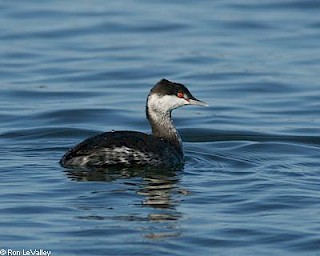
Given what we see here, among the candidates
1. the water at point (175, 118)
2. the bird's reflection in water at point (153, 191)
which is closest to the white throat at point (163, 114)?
the water at point (175, 118)

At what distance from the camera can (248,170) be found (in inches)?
541

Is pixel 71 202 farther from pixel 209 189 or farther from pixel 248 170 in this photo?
pixel 248 170

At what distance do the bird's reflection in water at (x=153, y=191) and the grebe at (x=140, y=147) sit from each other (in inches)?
3.5

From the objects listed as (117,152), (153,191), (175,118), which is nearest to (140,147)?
(117,152)

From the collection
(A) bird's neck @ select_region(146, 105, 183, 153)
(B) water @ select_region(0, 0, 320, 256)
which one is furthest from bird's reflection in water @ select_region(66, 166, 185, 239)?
(A) bird's neck @ select_region(146, 105, 183, 153)

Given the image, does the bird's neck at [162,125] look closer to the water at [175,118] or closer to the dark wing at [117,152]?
the water at [175,118]

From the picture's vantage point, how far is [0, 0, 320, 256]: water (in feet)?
36.0

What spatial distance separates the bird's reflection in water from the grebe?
0.29ft

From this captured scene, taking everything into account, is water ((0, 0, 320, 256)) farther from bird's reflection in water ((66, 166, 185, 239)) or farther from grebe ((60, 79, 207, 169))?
grebe ((60, 79, 207, 169))

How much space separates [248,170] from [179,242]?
10.6ft

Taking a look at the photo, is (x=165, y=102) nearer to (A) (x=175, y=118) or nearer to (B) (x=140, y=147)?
(B) (x=140, y=147)

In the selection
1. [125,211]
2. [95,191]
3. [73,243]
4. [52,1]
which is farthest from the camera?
[52,1]

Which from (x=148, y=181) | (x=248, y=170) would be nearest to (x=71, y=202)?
(x=148, y=181)

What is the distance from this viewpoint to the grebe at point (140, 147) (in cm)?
1332
